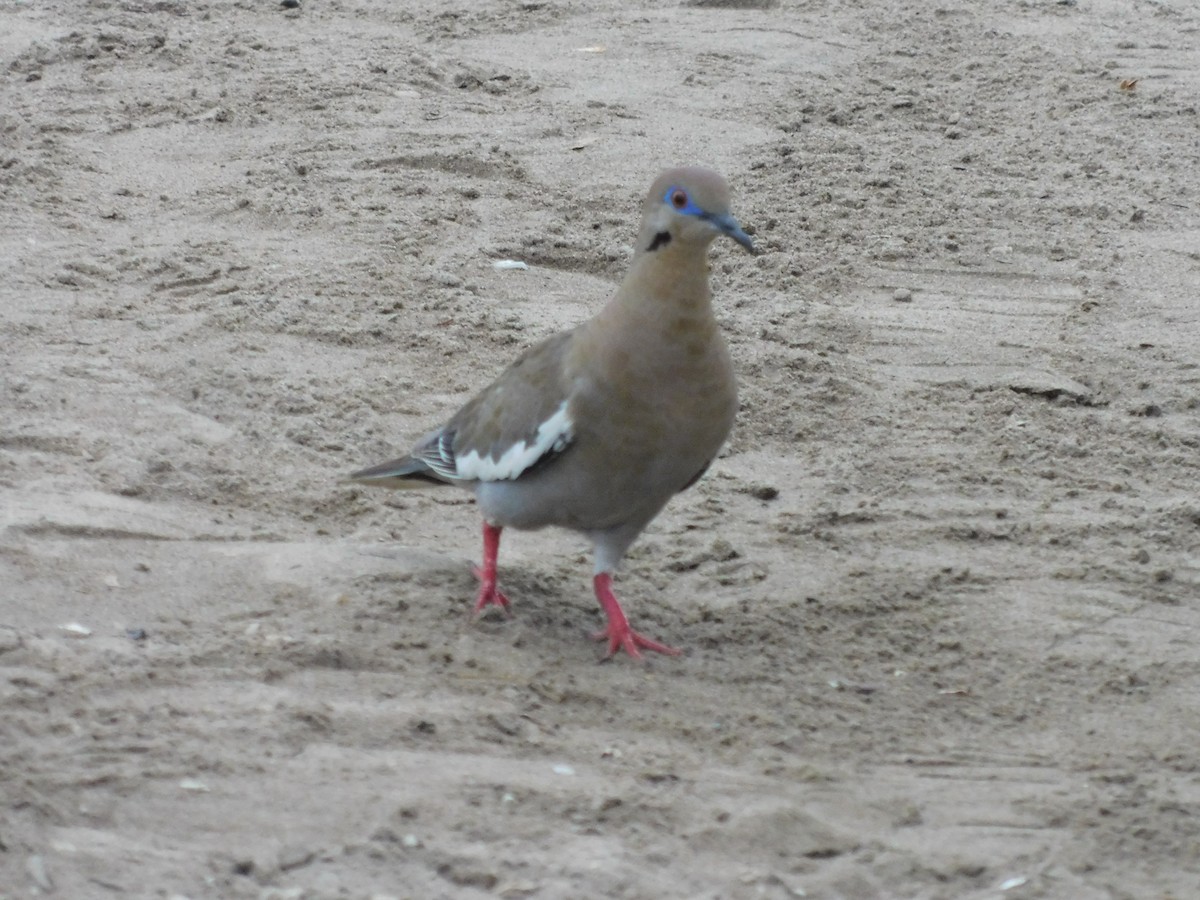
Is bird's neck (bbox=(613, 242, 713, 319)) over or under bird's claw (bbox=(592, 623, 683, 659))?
over

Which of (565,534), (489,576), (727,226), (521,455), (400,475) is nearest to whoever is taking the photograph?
(727,226)

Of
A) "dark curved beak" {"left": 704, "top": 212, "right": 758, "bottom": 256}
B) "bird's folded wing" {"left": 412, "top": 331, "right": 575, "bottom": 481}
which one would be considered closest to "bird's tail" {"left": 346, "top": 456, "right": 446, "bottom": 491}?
"bird's folded wing" {"left": 412, "top": 331, "right": 575, "bottom": 481}

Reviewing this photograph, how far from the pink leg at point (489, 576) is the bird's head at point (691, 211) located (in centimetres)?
87

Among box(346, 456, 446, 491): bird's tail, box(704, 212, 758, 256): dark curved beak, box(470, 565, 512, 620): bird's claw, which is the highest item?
box(704, 212, 758, 256): dark curved beak

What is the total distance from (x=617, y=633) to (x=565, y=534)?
0.82 metres

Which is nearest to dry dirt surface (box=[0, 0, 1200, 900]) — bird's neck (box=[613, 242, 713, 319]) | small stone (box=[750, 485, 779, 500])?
small stone (box=[750, 485, 779, 500])

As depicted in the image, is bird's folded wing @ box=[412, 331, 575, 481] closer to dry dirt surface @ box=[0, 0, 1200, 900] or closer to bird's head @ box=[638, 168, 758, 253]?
dry dirt surface @ box=[0, 0, 1200, 900]

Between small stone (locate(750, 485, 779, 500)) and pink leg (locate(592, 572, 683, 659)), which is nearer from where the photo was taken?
pink leg (locate(592, 572, 683, 659))

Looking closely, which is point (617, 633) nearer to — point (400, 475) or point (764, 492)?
point (400, 475)

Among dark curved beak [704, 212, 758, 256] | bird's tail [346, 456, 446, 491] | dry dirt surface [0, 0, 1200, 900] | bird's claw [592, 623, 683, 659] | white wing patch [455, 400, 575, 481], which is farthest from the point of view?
bird's tail [346, 456, 446, 491]

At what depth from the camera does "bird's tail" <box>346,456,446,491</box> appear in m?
4.29

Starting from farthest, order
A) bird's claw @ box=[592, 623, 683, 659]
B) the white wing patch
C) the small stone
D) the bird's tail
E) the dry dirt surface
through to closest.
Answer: the small stone < the bird's tail < bird's claw @ box=[592, 623, 683, 659] < the white wing patch < the dry dirt surface

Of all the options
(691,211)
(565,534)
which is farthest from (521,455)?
(565,534)

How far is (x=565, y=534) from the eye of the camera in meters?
4.76
